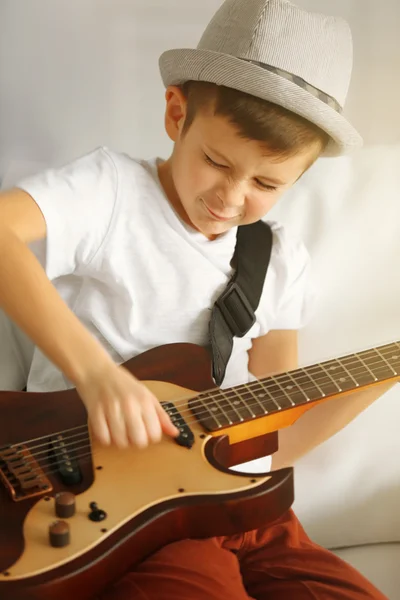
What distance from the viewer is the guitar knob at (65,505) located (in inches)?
26.9

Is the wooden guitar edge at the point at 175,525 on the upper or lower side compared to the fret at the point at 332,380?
lower

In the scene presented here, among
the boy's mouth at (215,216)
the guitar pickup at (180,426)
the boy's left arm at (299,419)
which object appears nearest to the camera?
the guitar pickup at (180,426)

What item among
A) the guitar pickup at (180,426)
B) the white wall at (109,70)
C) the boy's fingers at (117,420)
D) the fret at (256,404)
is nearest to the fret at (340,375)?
the fret at (256,404)

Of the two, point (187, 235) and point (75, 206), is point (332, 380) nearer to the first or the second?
Answer: point (187, 235)

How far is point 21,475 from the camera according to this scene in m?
0.72

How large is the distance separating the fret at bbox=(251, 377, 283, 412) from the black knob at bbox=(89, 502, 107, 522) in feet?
0.80

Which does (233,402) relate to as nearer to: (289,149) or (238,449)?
(238,449)

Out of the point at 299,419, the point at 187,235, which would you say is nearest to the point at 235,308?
the point at 187,235

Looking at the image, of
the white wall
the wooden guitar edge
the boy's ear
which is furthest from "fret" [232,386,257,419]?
the white wall

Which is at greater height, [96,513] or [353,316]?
[353,316]

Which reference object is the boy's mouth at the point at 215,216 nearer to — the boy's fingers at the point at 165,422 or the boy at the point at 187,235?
the boy at the point at 187,235

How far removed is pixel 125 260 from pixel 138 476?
12.0 inches

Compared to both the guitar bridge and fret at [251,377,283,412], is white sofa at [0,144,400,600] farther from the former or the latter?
the guitar bridge

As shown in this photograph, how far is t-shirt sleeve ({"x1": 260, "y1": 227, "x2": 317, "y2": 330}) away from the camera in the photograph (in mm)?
1057
